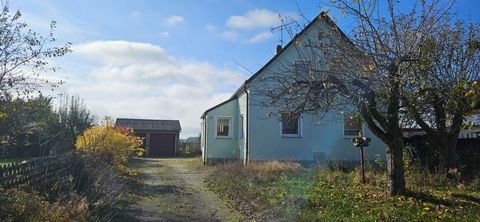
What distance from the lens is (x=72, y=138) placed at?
883 inches

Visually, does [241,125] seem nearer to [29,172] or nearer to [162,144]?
[29,172]

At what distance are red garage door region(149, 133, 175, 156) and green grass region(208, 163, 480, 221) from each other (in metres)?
24.8

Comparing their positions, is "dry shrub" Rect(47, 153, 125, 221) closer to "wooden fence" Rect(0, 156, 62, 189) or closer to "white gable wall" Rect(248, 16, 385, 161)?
"wooden fence" Rect(0, 156, 62, 189)

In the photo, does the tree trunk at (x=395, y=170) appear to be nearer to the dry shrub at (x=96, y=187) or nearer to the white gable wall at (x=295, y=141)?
the dry shrub at (x=96, y=187)

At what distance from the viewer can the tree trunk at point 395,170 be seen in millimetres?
9227

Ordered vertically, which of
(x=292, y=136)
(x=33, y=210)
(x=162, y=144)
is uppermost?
(x=292, y=136)

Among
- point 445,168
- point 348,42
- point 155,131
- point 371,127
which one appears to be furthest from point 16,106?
point 155,131

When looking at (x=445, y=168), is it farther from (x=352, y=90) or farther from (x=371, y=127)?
(x=352, y=90)

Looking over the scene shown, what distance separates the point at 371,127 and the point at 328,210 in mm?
2542

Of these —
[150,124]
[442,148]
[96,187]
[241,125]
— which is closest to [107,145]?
[96,187]

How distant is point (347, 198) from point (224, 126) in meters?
14.9

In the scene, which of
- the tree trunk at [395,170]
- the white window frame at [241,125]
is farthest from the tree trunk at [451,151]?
the white window frame at [241,125]

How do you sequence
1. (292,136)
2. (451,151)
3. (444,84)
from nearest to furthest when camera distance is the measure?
1. (444,84)
2. (451,151)
3. (292,136)

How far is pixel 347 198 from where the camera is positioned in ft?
30.4
